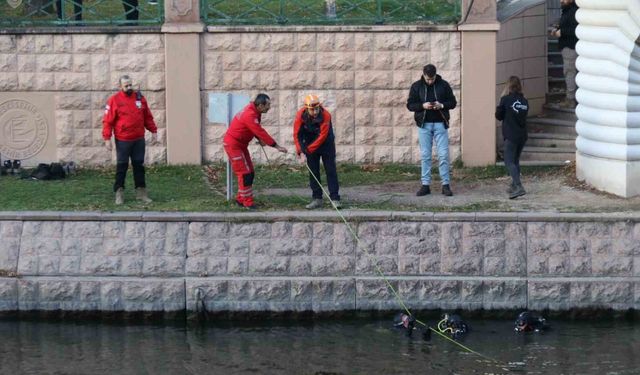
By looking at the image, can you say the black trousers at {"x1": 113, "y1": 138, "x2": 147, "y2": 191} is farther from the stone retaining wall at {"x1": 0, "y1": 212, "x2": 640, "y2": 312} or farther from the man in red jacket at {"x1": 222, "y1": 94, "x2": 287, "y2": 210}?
the man in red jacket at {"x1": 222, "y1": 94, "x2": 287, "y2": 210}

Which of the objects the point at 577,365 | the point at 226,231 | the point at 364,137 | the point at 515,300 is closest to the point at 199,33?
the point at 364,137

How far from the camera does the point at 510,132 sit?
62.2ft

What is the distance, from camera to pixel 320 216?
17.5 m

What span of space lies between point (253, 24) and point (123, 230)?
4.95 metres

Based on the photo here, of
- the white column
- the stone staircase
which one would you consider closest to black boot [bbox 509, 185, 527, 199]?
the white column

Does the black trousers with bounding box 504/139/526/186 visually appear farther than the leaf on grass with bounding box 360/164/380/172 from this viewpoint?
No

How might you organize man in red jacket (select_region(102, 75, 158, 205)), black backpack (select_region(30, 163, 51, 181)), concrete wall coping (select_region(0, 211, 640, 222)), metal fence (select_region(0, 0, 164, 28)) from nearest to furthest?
1. concrete wall coping (select_region(0, 211, 640, 222))
2. man in red jacket (select_region(102, 75, 158, 205))
3. black backpack (select_region(30, 163, 51, 181))
4. metal fence (select_region(0, 0, 164, 28))

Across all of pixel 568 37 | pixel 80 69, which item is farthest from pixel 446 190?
pixel 80 69

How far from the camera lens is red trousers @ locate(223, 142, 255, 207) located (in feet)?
59.2

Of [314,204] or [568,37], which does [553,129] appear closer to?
[568,37]

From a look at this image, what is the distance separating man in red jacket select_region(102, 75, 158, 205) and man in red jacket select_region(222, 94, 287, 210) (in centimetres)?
117

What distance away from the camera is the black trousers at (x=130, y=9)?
21306mm

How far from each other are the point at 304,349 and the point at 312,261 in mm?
1529

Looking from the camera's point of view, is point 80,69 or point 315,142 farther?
point 80,69
